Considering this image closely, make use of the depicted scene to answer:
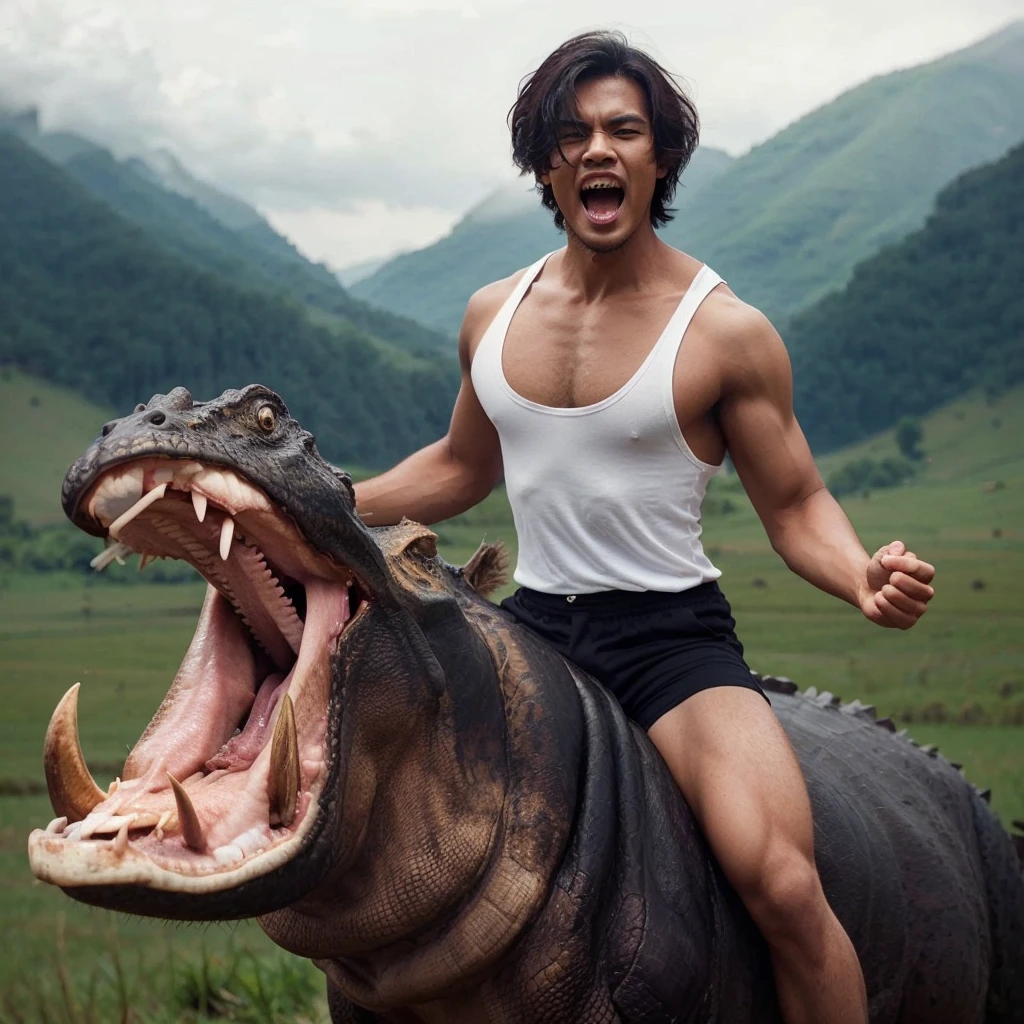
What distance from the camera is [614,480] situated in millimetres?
2053

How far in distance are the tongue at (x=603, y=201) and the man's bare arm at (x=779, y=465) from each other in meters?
0.24

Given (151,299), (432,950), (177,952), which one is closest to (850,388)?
(151,299)

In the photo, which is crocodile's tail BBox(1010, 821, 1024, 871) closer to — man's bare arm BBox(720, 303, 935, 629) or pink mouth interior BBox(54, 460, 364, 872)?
man's bare arm BBox(720, 303, 935, 629)

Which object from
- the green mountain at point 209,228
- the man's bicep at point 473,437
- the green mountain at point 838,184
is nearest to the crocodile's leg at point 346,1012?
the man's bicep at point 473,437

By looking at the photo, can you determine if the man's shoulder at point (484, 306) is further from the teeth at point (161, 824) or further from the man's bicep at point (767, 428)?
the teeth at point (161, 824)

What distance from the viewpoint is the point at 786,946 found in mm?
1915

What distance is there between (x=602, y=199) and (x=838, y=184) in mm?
7063

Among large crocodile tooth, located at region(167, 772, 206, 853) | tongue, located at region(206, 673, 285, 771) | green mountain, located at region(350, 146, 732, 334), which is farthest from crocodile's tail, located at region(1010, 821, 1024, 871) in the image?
green mountain, located at region(350, 146, 732, 334)

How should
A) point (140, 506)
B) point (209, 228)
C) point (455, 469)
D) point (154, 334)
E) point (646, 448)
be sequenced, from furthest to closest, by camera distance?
point (209, 228) → point (154, 334) → point (455, 469) → point (646, 448) → point (140, 506)

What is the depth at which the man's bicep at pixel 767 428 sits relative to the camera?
2.06 meters

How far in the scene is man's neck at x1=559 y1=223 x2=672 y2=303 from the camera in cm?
212

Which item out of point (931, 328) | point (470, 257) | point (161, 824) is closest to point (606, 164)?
point (161, 824)

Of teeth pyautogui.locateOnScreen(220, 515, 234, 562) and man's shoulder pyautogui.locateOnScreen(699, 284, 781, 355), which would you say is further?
man's shoulder pyautogui.locateOnScreen(699, 284, 781, 355)

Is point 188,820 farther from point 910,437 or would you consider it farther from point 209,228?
point 209,228
